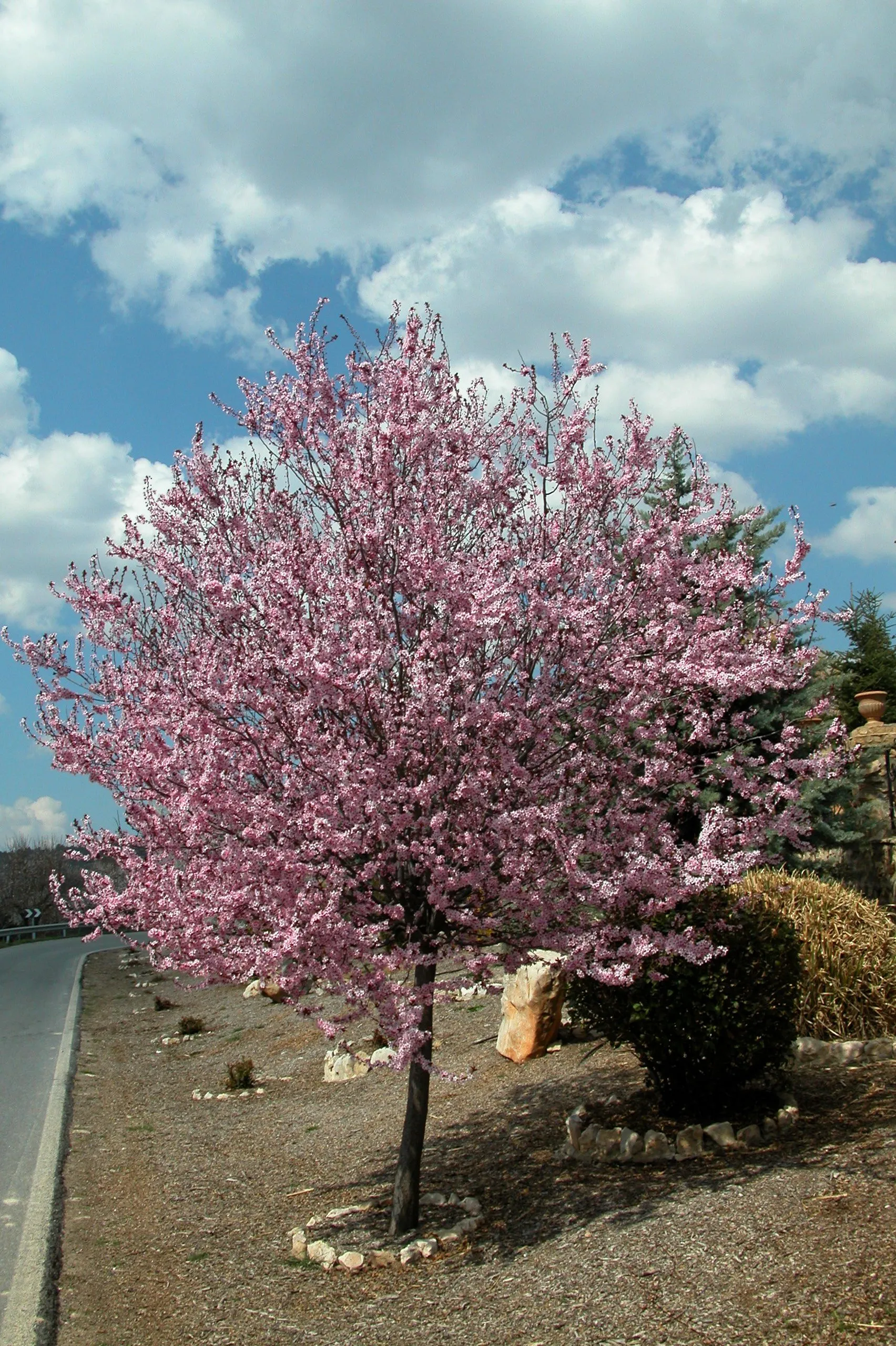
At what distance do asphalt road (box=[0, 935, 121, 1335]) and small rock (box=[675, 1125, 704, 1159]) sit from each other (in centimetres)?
401

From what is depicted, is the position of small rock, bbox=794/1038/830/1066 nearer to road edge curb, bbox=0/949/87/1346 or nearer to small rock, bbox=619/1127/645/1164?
small rock, bbox=619/1127/645/1164

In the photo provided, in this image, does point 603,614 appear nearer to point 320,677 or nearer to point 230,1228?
point 320,677

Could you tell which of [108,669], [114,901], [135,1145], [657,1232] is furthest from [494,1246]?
[135,1145]

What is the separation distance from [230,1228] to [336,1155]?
57.4 inches

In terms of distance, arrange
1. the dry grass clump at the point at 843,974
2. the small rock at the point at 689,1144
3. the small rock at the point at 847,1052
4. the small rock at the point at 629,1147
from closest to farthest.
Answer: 1. the small rock at the point at 689,1144
2. the small rock at the point at 629,1147
3. the small rock at the point at 847,1052
4. the dry grass clump at the point at 843,974

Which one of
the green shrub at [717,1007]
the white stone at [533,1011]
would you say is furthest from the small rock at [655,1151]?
the white stone at [533,1011]

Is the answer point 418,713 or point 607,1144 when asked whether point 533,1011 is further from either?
point 418,713

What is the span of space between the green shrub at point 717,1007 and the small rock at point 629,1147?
0.46 meters

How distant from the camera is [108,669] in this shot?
21.2 ft

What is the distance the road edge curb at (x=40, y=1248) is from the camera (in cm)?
535

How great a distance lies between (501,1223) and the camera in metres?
5.76

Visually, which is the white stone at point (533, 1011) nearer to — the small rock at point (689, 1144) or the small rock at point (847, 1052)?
the small rock at point (847, 1052)

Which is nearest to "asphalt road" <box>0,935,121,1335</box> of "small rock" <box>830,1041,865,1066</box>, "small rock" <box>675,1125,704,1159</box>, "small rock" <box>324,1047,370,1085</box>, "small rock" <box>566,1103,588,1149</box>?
"small rock" <box>324,1047,370,1085</box>

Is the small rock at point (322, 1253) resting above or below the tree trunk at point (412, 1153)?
below
